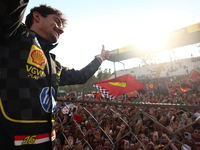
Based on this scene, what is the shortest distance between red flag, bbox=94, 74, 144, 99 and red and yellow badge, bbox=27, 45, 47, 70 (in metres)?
5.83

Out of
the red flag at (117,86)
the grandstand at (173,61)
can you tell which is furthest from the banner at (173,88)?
the grandstand at (173,61)

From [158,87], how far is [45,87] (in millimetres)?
18369

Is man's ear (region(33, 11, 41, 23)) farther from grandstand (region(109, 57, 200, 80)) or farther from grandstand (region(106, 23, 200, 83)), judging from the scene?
grandstand (region(109, 57, 200, 80))

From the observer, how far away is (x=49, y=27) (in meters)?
1.21

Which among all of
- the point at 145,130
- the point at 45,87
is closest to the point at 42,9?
the point at 45,87

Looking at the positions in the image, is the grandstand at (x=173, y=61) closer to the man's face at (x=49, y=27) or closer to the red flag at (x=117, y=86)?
the red flag at (x=117, y=86)

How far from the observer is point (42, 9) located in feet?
4.06

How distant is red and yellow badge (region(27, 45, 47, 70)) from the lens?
934mm

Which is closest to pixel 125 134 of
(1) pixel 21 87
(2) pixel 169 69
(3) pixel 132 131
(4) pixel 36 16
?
(3) pixel 132 131

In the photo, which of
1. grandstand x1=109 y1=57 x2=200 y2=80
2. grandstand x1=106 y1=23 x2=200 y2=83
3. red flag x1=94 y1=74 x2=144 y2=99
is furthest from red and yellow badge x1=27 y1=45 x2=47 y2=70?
grandstand x1=109 y1=57 x2=200 y2=80

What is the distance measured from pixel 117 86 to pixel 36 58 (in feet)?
20.7

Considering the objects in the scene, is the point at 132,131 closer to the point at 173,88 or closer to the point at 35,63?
the point at 35,63

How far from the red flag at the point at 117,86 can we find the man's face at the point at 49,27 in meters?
5.66

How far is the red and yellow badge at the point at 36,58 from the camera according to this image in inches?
36.8
